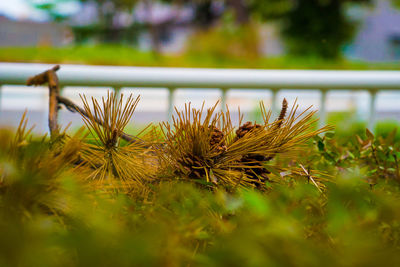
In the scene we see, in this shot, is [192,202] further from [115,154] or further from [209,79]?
[209,79]

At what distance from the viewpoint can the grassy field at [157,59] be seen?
9.42 metres

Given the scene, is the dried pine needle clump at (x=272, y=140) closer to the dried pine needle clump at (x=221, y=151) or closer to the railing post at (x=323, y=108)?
the dried pine needle clump at (x=221, y=151)

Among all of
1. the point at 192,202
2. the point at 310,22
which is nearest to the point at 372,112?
the point at 192,202

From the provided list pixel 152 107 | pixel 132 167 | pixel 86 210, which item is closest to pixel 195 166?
pixel 132 167

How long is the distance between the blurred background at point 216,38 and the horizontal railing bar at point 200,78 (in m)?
4.05

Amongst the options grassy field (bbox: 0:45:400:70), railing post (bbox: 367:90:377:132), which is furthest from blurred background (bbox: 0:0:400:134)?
railing post (bbox: 367:90:377:132)

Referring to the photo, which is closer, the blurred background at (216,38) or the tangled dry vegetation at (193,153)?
the tangled dry vegetation at (193,153)

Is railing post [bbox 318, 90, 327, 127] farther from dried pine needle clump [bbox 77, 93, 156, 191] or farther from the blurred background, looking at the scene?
the blurred background

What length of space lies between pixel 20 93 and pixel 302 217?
5.13 metres

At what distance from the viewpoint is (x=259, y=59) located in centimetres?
995

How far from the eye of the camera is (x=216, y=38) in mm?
10562

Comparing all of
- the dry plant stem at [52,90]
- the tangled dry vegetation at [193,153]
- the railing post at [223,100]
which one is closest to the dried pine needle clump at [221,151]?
the tangled dry vegetation at [193,153]

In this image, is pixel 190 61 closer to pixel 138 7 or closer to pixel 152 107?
pixel 152 107

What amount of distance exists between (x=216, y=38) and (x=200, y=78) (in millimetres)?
9794
